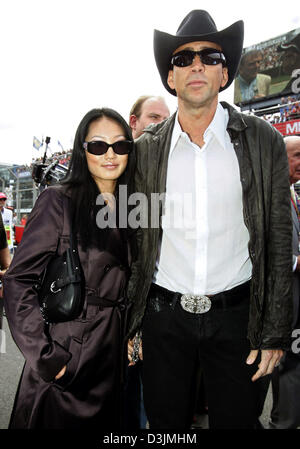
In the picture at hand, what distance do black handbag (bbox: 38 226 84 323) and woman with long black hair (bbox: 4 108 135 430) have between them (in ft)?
0.14

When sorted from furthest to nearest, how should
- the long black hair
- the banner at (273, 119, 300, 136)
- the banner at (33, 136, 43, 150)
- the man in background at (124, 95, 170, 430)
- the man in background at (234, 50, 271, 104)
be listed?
1. the man in background at (234, 50, 271, 104)
2. the banner at (33, 136, 43, 150)
3. the banner at (273, 119, 300, 136)
4. the man in background at (124, 95, 170, 430)
5. the long black hair

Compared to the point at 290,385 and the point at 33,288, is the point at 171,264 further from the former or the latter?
the point at 290,385

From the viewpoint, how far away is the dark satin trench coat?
162 cm

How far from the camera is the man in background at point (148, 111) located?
9.95ft

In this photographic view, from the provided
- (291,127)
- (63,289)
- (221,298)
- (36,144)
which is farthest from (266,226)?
(36,144)

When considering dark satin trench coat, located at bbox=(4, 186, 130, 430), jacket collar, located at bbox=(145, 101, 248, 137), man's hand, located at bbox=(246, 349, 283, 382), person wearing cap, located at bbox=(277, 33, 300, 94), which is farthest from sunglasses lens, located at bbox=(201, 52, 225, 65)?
person wearing cap, located at bbox=(277, 33, 300, 94)

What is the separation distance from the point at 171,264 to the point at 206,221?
314mm

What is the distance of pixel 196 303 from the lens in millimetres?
1807

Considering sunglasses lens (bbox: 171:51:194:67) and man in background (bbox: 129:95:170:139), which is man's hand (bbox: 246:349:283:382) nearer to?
sunglasses lens (bbox: 171:51:194:67)

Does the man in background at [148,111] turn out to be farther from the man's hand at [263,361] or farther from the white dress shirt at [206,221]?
the man's hand at [263,361]

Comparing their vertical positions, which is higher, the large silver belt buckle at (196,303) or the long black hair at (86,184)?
the long black hair at (86,184)

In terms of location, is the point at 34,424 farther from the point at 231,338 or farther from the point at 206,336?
the point at 231,338

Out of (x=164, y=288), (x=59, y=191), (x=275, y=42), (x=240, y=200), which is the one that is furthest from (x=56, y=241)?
(x=275, y=42)

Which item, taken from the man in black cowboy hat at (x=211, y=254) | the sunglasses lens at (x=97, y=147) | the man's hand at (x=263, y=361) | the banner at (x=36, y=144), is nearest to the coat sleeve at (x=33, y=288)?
the sunglasses lens at (x=97, y=147)
